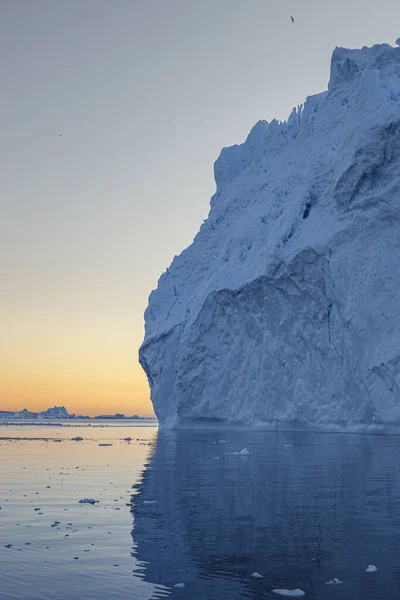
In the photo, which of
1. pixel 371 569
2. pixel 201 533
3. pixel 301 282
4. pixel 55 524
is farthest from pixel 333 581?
pixel 301 282

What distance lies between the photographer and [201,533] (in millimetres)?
10305

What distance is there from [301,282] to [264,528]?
35.3 metres

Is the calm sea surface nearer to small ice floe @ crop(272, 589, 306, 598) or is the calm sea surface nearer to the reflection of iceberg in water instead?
the reflection of iceberg in water

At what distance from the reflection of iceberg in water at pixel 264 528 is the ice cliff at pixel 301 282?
21.9 meters

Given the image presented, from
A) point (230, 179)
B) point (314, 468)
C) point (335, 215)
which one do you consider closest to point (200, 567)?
point (314, 468)

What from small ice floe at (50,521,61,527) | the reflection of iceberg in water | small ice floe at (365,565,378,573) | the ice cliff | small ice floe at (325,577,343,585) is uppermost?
the ice cliff

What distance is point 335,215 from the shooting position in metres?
44.0

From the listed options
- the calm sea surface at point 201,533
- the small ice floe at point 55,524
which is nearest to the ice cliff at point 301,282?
the calm sea surface at point 201,533

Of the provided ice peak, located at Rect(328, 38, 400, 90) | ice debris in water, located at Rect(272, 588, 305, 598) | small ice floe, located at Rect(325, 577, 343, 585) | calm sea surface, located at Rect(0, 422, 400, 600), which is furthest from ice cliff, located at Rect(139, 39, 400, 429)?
ice debris in water, located at Rect(272, 588, 305, 598)

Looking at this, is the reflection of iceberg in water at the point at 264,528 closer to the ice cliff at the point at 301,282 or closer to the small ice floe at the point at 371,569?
the small ice floe at the point at 371,569

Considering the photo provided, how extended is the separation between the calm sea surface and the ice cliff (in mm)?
22247

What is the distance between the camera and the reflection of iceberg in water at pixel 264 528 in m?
7.69

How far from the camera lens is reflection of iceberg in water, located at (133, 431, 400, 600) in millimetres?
7691

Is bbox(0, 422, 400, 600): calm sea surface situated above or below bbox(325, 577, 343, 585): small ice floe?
above
